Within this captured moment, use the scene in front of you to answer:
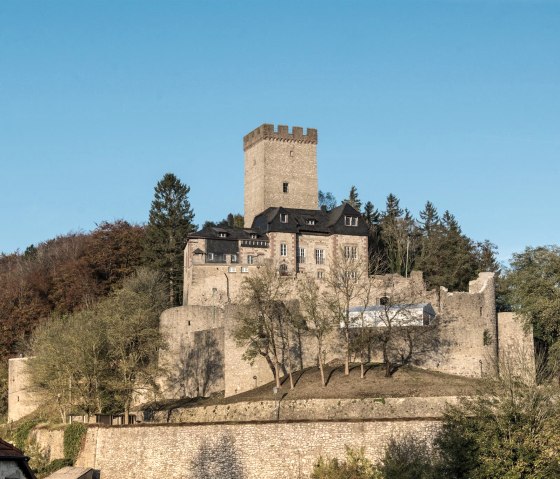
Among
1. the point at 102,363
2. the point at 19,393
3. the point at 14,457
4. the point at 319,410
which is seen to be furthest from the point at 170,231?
the point at 14,457

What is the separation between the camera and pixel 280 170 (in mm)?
85938

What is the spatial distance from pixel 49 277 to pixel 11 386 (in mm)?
18670

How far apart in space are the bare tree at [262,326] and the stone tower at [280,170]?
28750 mm

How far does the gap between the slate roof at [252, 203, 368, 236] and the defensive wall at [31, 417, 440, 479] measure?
34198 millimetres

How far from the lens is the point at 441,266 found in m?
78.4

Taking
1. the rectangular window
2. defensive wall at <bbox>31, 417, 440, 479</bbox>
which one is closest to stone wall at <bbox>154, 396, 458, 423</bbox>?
defensive wall at <bbox>31, 417, 440, 479</bbox>

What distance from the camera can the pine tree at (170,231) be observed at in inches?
3189

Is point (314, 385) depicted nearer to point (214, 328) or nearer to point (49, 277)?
point (214, 328)

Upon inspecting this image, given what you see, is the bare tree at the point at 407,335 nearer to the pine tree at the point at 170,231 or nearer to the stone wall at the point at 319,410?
the stone wall at the point at 319,410

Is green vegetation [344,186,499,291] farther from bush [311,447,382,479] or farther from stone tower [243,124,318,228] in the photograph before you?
bush [311,447,382,479]

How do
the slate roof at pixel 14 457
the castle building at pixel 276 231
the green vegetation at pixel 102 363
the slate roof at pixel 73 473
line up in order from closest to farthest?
the slate roof at pixel 14 457 < the slate roof at pixel 73 473 < the green vegetation at pixel 102 363 < the castle building at pixel 276 231

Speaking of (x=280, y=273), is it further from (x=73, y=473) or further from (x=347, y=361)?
(x=73, y=473)

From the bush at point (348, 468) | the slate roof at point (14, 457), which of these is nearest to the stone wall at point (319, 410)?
the bush at point (348, 468)

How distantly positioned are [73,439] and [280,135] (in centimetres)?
4420
